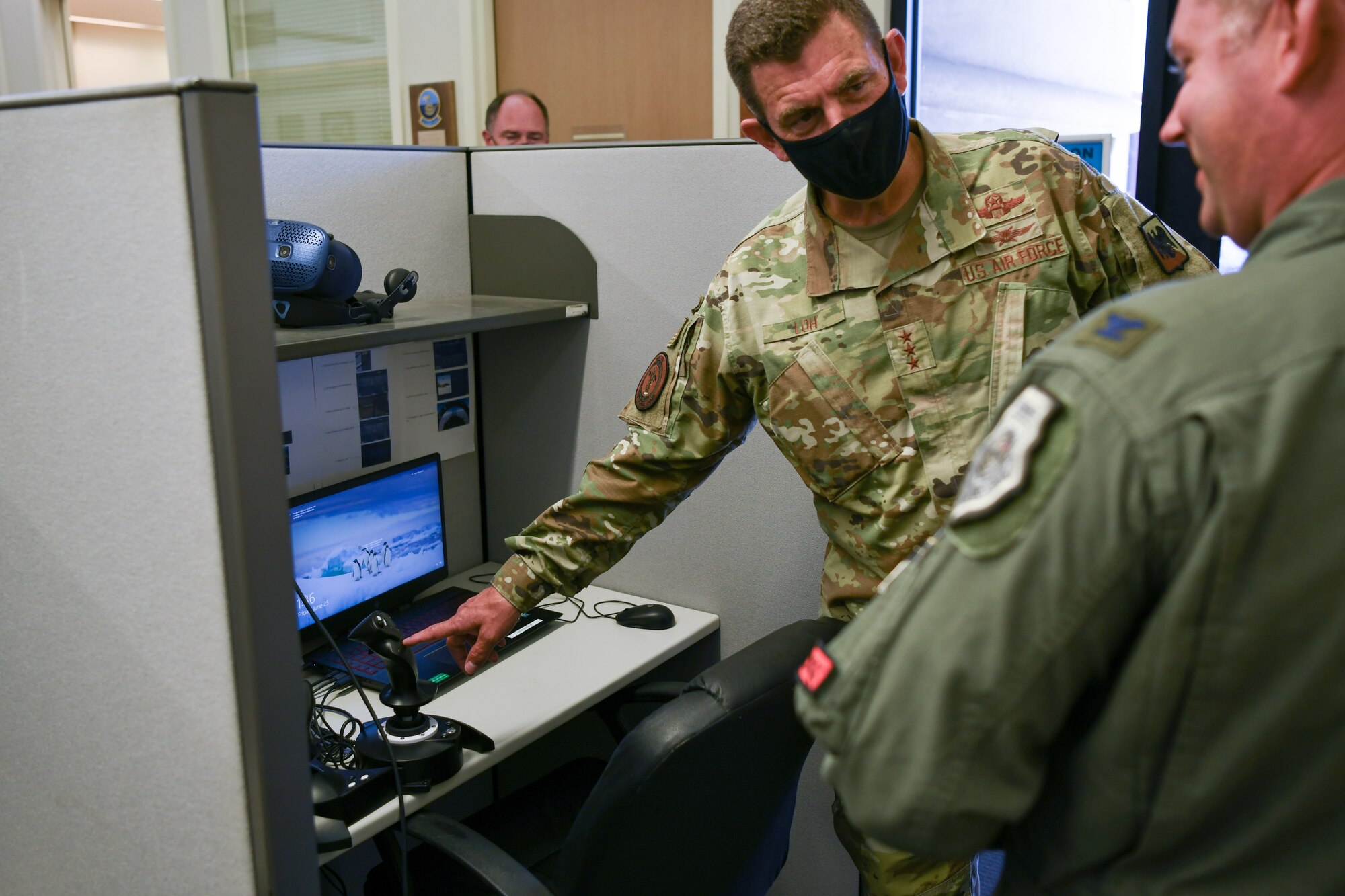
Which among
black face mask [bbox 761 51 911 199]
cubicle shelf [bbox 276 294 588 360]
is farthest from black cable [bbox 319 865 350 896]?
black face mask [bbox 761 51 911 199]

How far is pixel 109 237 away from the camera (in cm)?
82

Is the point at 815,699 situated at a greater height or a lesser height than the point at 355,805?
greater

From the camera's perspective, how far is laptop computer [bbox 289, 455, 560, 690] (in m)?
1.50

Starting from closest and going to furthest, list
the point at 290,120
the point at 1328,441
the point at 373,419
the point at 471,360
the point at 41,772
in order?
the point at 1328,441
the point at 41,772
the point at 373,419
the point at 471,360
the point at 290,120

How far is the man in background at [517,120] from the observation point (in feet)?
10.1

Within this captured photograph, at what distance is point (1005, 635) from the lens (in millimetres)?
471

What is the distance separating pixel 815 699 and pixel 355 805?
80 centimetres

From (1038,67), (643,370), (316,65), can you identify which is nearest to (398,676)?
(643,370)

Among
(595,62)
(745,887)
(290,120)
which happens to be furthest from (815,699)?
(290,120)

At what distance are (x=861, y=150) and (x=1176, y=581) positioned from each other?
764 millimetres

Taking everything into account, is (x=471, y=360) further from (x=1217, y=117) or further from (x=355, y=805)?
(x=1217, y=117)

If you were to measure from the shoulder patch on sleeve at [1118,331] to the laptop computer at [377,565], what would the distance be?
115cm

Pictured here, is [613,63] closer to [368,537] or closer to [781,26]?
[368,537]

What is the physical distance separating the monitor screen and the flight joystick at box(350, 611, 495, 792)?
0.26m
